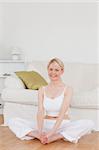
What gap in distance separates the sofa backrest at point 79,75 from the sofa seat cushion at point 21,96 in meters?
0.82

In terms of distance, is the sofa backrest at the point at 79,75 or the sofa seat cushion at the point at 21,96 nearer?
the sofa seat cushion at the point at 21,96

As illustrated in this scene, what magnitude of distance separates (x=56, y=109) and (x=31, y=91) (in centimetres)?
98

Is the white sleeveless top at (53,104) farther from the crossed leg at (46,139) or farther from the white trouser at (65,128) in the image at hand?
the crossed leg at (46,139)

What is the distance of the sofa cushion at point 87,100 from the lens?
4020 mm

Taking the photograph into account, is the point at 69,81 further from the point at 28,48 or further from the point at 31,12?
the point at 31,12

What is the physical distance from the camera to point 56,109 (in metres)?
3.40

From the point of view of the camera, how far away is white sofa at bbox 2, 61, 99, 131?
4.07m

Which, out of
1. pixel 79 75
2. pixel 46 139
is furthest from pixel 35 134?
pixel 79 75

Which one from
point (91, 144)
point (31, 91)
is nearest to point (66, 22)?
point (31, 91)

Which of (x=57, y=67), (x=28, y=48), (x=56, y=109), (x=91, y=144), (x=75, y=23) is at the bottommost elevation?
(x=91, y=144)

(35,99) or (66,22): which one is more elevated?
(66,22)

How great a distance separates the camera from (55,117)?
3.43 m

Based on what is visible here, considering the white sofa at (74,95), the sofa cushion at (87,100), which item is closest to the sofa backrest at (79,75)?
the white sofa at (74,95)

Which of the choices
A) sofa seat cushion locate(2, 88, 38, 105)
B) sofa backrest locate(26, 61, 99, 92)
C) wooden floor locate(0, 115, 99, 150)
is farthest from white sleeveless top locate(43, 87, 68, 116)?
sofa backrest locate(26, 61, 99, 92)
